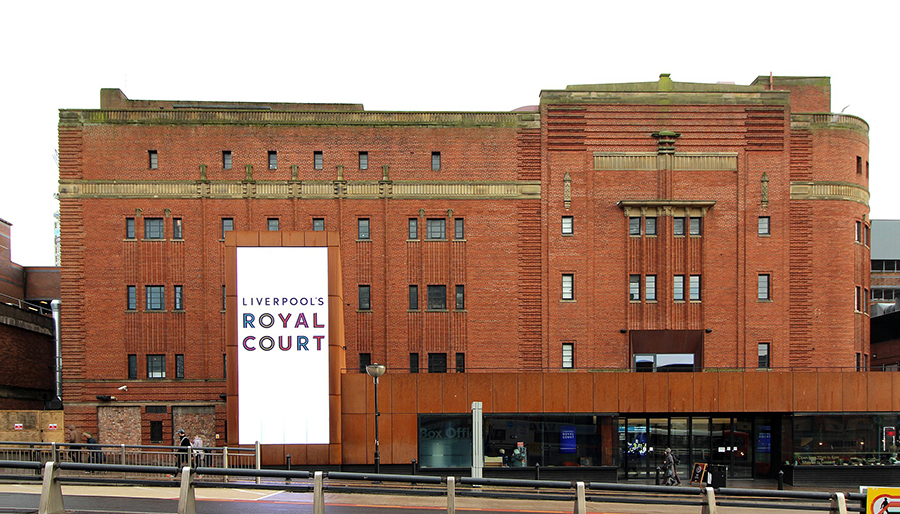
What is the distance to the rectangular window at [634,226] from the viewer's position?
42.1m

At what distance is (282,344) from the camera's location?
3141 centimetres

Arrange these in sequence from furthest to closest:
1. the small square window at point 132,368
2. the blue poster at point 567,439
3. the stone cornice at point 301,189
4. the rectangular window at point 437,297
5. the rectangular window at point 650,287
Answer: the rectangular window at point 650,287 < the rectangular window at point 437,297 < the stone cornice at point 301,189 < the small square window at point 132,368 < the blue poster at point 567,439

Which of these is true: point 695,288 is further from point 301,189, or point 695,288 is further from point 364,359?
point 301,189

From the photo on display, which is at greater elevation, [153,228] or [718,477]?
[153,228]

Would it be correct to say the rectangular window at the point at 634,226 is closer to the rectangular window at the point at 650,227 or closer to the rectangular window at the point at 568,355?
the rectangular window at the point at 650,227

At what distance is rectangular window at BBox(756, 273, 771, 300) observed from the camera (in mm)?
42094

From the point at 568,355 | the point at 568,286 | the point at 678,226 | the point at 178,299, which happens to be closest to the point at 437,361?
the point at 568,355

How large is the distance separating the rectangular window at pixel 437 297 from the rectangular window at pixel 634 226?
1023cm

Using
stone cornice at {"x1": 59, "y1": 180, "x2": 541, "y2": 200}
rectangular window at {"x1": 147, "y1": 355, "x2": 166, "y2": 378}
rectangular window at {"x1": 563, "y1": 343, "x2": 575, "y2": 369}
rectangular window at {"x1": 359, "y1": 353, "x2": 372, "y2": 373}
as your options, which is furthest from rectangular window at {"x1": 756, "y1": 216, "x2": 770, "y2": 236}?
rectangular window at {"x1": 147, "y1": 355, "x2": 166, "y2": 378}

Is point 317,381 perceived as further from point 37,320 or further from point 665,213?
point 37,320

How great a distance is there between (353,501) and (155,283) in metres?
24.1

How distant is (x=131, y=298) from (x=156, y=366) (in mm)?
3718

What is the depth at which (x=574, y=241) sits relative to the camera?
41.9 m

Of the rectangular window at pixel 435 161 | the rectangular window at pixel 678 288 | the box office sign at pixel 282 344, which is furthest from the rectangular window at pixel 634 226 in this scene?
the box office sign at pixel 282 344
